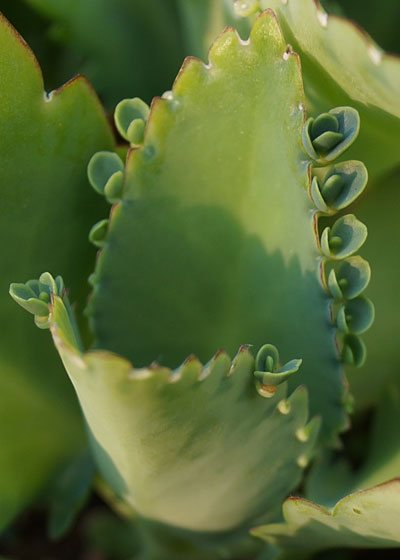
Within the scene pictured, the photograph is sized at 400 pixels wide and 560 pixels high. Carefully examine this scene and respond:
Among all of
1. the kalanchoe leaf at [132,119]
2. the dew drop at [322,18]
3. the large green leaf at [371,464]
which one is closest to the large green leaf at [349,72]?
the dew drop at [322,18]

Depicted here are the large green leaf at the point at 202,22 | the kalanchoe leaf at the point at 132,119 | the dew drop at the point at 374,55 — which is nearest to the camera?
the dew drop at the point at 374,55

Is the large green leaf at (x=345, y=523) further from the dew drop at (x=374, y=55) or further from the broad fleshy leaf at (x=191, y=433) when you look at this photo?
the dew drop at (x=374, y=55)

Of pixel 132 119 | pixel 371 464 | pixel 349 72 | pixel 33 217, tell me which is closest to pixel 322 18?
pixel 349 72

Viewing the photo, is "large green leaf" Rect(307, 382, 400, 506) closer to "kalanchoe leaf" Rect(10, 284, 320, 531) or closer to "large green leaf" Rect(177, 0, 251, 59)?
"kalanchoe leaf" Rect(10, 284, 320, 531)

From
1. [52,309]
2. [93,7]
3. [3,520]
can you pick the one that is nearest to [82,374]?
[52,309]

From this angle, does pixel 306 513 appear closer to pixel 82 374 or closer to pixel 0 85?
pixel 82 374

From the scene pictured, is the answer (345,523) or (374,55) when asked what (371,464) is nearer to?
(345,523)
